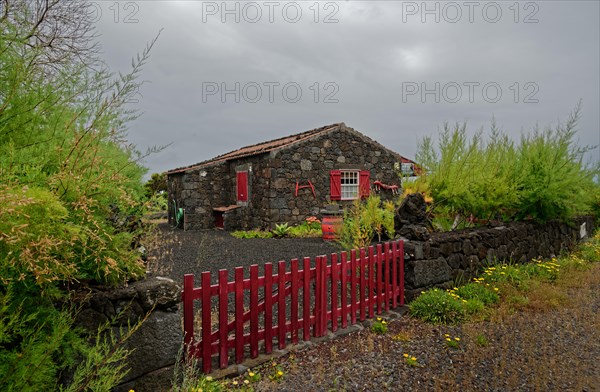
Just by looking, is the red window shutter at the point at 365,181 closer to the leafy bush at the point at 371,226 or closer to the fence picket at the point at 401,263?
the leafy bush at the point at 371,226

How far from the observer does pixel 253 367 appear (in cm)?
369

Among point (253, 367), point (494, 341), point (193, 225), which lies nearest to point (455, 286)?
point (494, 341)

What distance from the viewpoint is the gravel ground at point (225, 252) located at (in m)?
7.54

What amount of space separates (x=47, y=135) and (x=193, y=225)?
43.2 feet

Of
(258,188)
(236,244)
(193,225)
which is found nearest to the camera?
(236,244)

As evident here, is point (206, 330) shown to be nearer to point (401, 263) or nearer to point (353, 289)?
point (353, 289)

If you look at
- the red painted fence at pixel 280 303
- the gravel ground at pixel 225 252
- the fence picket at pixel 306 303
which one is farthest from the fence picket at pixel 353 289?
the gravel ground at pixel 225 252

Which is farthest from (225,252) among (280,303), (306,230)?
(280,303)

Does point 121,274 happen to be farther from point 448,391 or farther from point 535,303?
point 535,303

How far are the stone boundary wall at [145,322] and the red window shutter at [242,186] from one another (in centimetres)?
1189

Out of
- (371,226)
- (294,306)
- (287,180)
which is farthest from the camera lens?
(287,180)

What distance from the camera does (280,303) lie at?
13.4 ft

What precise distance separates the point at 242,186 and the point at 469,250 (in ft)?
33.6

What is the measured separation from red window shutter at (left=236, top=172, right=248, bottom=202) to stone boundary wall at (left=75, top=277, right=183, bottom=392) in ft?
39.0
